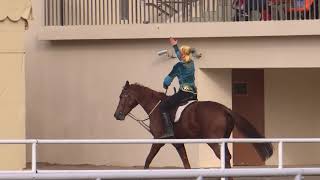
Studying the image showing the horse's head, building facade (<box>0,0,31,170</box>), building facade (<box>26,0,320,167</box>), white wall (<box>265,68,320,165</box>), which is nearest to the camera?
the horse's head

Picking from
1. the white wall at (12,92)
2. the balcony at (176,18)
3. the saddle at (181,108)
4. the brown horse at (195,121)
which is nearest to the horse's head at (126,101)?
the brown horse at (195,121)

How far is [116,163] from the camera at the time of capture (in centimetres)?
2041

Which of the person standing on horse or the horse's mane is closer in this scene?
the person standing on horse

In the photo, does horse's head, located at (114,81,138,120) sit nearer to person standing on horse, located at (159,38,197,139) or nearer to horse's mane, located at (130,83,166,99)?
horse's mane, located at (130,83,166,99)

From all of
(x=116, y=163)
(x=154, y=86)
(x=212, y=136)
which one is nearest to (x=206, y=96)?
(x=154, y=86)

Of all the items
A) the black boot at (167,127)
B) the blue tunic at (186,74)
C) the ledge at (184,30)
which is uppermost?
the ledge at (184,30)

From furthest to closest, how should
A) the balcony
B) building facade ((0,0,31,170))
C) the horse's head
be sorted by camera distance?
the balcony
building facade ((0,0,31,170))
the horse's head

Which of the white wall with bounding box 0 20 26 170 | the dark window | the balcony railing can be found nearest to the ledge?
the balcony railing

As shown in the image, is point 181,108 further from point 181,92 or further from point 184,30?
point 184,30

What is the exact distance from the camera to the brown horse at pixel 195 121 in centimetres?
1581

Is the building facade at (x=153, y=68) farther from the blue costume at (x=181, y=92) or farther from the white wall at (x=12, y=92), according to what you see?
the white wall at (x=12, y=92)

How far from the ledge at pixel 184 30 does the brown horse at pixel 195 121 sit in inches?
128

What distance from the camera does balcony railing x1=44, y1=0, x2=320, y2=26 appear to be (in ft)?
63.6

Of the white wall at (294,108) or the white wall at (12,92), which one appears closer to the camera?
the white wall at (12,92)
